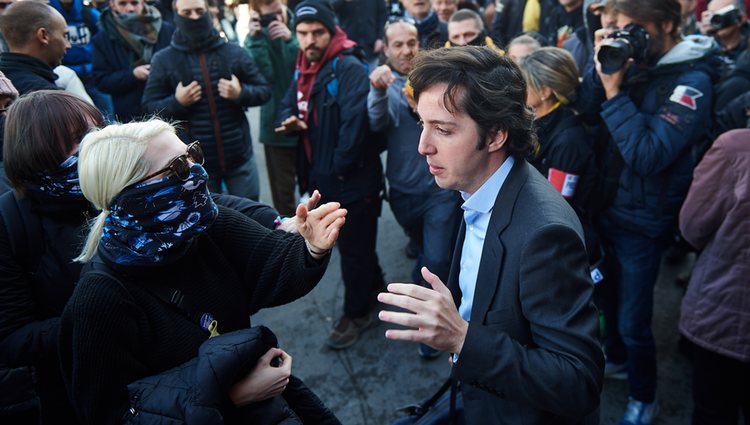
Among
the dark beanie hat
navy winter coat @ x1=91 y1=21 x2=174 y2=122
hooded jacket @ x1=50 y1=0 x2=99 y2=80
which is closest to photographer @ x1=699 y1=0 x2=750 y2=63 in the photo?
the dark beanie hat

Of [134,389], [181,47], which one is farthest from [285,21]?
[134,389]

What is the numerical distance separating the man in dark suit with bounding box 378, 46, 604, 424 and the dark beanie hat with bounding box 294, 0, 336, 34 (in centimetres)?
196

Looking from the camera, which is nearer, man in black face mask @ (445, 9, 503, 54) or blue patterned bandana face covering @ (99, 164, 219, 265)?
blue patterned bandana face covering @ (99, 164, 219, 265)

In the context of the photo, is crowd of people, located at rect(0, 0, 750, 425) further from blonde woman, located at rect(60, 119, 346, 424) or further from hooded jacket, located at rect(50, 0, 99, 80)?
hooded jacket, located at rect(50, 0, 99, 80)

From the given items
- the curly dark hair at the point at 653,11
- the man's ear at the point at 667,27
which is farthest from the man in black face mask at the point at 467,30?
the man's ear at the point at 667,27

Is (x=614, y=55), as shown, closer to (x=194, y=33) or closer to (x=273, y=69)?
(x=194, y=33)

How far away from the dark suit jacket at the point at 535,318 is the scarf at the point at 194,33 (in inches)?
123

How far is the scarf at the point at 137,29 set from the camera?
4.65 m

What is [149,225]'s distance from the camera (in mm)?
1621

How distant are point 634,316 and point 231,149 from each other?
3.02 meters

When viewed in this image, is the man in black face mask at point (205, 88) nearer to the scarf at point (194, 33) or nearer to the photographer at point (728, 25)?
the scarf at point (194, 33)

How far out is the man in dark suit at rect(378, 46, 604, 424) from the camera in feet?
4.71

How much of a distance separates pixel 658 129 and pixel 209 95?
3.03m

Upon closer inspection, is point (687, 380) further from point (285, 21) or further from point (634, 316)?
point (285, 21)
